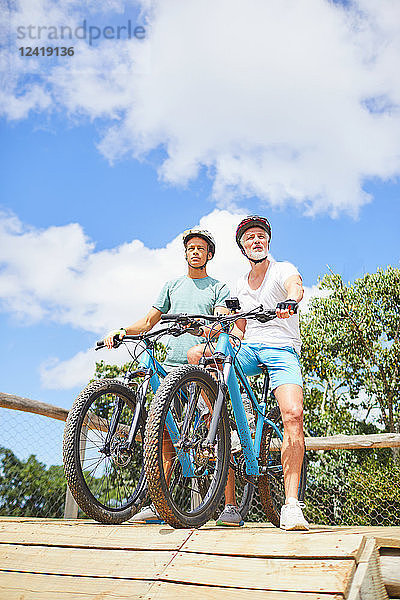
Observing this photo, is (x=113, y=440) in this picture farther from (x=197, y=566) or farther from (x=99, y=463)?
(x=197, y=566)

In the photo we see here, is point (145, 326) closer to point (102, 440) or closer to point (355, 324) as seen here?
point (102, 440)

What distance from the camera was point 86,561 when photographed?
1.95 meters

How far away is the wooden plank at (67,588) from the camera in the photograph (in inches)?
68.7

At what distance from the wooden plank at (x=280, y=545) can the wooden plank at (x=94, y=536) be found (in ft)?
0.31

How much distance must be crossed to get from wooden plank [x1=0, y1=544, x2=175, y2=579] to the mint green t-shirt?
4.89ft

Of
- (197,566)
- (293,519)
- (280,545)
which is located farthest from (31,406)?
(280,545)

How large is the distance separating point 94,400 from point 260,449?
109 cm

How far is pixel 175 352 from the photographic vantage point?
3.41m

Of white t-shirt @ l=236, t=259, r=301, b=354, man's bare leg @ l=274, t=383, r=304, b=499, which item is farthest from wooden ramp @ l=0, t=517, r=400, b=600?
white t-shirt @ l=236, t=259, r=301, b=354

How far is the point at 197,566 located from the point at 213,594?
0.53 ft

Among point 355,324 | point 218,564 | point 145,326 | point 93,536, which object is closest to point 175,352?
point 145,326

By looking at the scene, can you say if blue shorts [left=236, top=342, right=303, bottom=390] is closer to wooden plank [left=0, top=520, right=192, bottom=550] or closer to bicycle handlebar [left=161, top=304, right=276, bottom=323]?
bicycle handlebar [left=161, top=304, right=276, bottom=323]

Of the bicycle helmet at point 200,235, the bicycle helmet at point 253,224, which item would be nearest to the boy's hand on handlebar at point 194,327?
the bicycle helmet at point 253,224

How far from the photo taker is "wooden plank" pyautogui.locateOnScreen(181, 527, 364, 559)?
1.69 metres
